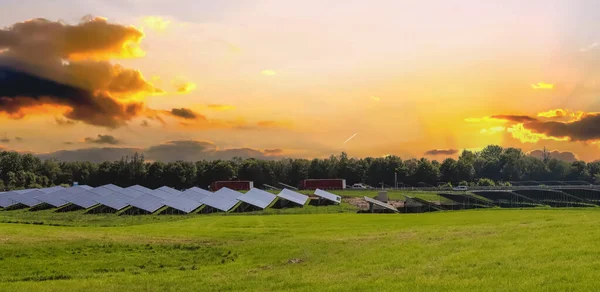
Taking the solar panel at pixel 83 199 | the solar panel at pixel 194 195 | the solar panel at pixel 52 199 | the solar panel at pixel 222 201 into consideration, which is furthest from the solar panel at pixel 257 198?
the solar panel at pixel 52 199

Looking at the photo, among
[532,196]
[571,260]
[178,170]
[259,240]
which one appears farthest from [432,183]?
[571,260]

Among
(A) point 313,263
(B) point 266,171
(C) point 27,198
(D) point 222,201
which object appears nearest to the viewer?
(A) point 313,263

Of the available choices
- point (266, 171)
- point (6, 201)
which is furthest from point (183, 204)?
point (266, 171)

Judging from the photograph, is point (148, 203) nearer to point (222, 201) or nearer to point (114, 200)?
point (114, 200)

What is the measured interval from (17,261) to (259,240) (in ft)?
49.5

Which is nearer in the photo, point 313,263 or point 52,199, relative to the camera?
point 313,263

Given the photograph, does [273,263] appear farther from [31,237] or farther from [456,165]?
[456,165]

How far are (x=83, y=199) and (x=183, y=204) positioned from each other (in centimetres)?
1947

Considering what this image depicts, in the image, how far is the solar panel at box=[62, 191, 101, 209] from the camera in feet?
253

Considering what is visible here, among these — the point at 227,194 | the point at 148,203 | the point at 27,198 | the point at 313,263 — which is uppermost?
the point at 227,194

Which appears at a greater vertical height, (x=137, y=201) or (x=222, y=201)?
(x=137, y=201)

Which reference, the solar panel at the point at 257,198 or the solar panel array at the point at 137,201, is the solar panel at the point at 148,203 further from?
the solar panel at the point at 257,198

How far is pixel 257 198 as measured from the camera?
80.1 metres

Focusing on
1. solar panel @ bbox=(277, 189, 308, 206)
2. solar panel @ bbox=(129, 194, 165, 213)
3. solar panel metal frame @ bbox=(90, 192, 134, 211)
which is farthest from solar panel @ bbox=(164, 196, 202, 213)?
solar panel @ bbox=(277, 189, 308, 206)
